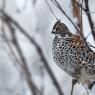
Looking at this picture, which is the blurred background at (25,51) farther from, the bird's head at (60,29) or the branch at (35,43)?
the bird's head at (60,29)

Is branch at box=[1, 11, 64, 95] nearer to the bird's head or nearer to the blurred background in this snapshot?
the blurred background

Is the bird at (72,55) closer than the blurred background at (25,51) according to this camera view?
Yes

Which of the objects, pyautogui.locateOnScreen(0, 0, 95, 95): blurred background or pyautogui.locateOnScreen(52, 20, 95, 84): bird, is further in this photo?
pyautogui.locateOnScreen(0, 0, 95, 95): blurred background

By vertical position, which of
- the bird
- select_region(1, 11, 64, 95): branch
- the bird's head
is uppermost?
select_region(1, 11, 64, 95): branch

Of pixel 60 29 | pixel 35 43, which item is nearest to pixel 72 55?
pixel 60 29

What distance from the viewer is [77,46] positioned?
125 cm

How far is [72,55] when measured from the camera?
1.27 m

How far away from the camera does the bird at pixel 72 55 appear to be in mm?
1248

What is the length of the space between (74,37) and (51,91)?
154 cm

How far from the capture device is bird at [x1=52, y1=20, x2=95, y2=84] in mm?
1248

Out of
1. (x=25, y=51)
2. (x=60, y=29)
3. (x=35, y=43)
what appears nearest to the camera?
(x=60, y=29)

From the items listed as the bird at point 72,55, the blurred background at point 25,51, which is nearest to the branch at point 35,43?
the blurred background at point 25,51

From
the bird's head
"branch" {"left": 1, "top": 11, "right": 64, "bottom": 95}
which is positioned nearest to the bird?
the bird's head

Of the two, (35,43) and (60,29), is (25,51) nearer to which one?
(35,43)
